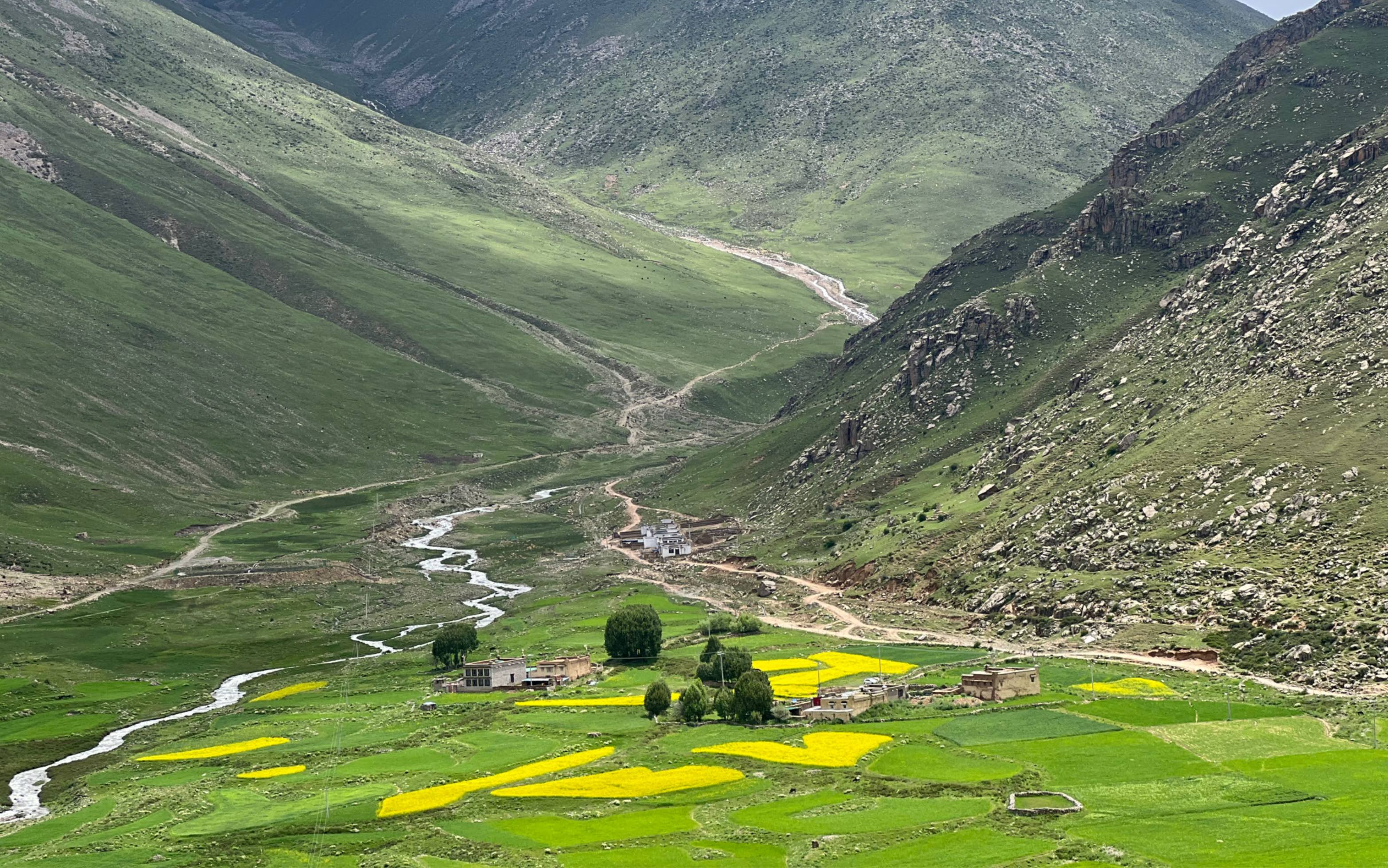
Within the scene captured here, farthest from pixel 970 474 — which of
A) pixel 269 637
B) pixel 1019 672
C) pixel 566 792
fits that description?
pixel 566 792

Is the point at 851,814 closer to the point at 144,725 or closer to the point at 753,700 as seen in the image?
the point at 753,700

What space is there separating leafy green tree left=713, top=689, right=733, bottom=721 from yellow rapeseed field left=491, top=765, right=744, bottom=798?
52.9 feet

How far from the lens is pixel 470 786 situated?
95.5 meters

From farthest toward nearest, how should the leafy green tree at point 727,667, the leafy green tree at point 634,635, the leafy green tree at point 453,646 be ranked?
1. the leafy green tree at point 453,646
2. the leafy green tree at point 634,635
3. the leafy green tree at point 727,667

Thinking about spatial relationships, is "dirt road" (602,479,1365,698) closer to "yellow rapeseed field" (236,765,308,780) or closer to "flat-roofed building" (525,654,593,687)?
"flat-roofed building" (525,654,593,687)

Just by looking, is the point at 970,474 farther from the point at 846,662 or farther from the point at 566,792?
the point at 566,792

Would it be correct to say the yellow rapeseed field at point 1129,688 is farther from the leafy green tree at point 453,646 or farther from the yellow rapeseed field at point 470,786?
the leafy green tree at point 453,646

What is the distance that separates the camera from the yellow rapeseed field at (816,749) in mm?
96000

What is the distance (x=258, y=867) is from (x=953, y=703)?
5302 cm

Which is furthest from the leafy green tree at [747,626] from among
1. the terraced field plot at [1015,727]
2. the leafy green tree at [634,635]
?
the terraced field plot at [1015,727]

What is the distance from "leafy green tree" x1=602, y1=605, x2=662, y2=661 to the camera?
472 ft

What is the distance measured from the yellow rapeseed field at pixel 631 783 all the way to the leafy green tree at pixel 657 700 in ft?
55.4

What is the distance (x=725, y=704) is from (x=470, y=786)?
24.5m

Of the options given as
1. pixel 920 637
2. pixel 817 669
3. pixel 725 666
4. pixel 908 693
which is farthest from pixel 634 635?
pixel 908 693
